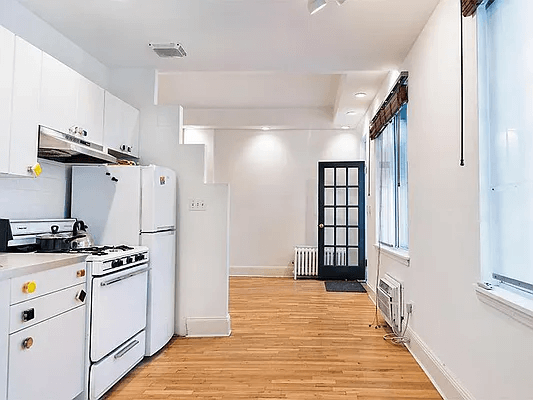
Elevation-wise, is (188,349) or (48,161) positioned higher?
(48,161)

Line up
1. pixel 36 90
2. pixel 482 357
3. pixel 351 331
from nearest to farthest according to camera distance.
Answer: pixel 482 357
pixel 36 90
pixel 351 331

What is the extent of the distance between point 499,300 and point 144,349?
2.60 meters

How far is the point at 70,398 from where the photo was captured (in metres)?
2.51

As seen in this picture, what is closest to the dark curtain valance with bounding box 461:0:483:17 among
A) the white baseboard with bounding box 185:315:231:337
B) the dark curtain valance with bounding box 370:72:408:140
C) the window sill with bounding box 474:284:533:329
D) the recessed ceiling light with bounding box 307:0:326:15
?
the recessed ceiling light with bounding box 307:0:326:15

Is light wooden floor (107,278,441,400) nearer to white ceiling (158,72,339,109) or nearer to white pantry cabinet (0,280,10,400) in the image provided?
white pantry cabinet (0,280,10,400)

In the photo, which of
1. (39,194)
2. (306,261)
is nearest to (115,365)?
(39,194)

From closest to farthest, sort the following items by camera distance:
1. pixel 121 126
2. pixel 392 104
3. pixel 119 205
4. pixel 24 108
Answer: pixel 24 108 → pixel 119 205 → pixel 121 126 → pixel 392 104

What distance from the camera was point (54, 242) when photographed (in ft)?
10.1

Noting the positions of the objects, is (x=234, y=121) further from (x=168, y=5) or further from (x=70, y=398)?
(x=70, y=398)

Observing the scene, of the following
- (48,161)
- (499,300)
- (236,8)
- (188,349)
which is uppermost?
(236,8)

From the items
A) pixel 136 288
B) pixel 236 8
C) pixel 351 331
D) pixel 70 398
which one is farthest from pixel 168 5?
pixel 351 331

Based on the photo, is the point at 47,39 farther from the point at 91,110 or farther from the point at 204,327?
the point at 204,327

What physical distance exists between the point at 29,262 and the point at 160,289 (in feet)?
5.42

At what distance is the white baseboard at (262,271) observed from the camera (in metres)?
8.16
